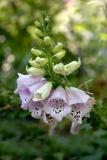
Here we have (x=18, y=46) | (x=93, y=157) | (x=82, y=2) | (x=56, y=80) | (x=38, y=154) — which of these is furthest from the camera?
(x=18, y=46)

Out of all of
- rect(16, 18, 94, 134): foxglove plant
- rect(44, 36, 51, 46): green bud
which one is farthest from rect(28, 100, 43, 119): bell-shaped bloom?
rect(44, 36, 51, 46): green bud

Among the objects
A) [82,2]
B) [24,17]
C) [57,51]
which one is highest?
[24,17]

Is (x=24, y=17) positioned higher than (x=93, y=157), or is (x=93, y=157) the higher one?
(x=24, y=17)

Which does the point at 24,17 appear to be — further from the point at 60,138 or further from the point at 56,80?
the point at 56,80

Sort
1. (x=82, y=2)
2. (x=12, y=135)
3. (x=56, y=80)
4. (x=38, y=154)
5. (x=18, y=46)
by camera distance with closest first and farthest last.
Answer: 1. (x=56, y=80)
2. (x=38, y=154)
3. (x=12, y=135)
4. (x=82, y=2)
5. (x=18, y=46)

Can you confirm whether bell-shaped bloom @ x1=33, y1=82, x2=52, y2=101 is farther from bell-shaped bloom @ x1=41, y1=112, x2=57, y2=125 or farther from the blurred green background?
the blurred green background

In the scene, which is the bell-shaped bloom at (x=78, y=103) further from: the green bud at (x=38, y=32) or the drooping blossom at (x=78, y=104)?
the green bud at (x=38, y=32)

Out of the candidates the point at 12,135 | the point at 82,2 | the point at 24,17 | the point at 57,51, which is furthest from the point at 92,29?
the point at 57,51
